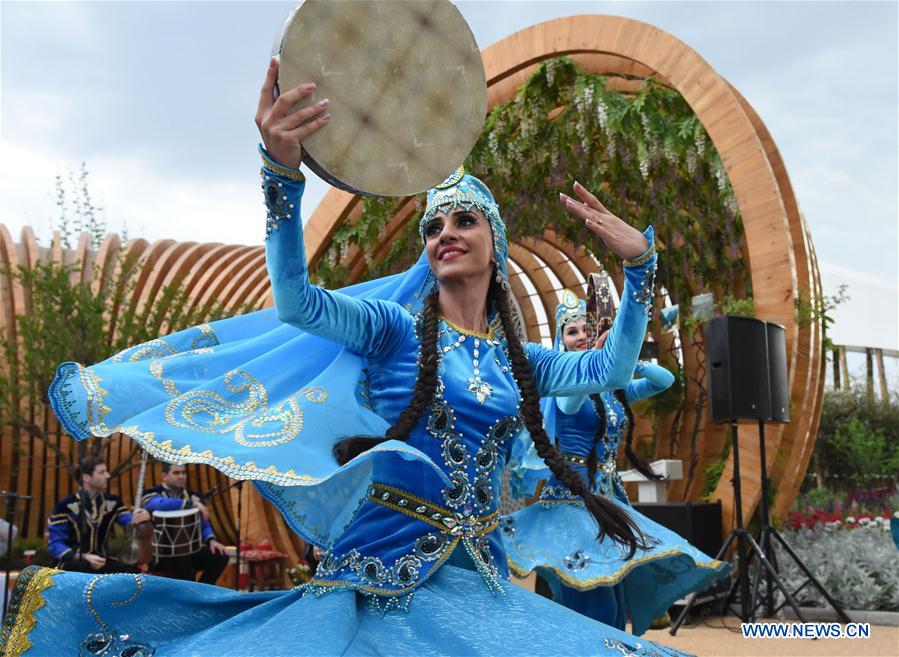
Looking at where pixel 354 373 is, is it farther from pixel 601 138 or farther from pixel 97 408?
pixel 601 138

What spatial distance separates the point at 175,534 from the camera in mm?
6914

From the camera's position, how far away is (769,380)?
18.7 ft

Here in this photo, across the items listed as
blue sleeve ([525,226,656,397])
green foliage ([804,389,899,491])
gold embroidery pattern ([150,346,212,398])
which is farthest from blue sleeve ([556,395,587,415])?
green foliage ([804,389,899,491])

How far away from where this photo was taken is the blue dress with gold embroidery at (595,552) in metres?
3.81

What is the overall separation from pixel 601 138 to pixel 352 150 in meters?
6.89

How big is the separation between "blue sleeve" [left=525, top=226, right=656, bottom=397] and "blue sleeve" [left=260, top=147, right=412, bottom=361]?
1.60 ft

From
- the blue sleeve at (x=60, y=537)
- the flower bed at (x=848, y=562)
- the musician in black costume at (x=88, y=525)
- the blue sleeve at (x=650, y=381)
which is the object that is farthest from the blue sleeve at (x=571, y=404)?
the blue sleeve at (x=60, y=537)

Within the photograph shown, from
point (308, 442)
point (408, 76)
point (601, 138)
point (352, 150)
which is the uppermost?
point (601, 138)

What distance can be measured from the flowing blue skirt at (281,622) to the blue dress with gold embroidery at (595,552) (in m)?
2.05

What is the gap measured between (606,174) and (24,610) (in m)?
7.61

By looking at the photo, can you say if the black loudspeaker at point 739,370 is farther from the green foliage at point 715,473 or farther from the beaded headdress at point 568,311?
the green foliage at point 715,473

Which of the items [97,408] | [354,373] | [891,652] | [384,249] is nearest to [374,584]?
[354,373]

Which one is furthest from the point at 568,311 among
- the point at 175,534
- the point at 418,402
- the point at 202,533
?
the point at 202,533

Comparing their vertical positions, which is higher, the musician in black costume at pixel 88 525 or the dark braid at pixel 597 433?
the dark braid at pixel 597 433
